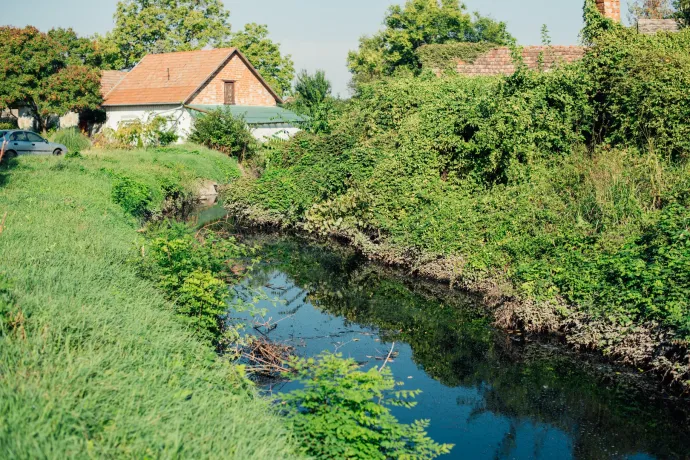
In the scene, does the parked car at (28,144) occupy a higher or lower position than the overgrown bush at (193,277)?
higher

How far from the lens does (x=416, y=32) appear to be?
60.0 metres

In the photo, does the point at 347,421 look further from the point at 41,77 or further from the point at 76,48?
the point at 76,48

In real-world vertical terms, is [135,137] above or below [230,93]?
below

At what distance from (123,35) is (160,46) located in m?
3.24

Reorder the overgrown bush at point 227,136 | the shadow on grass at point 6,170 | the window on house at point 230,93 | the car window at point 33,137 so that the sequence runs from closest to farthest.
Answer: the shadow on grass at point 6,170 < the car window at point 33,137 < the overgrown bush at point 227,136 < the window on house at point 230,93

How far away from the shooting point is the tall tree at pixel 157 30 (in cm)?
5762

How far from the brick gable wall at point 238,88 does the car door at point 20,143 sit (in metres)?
12.8

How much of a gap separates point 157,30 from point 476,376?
181 ft

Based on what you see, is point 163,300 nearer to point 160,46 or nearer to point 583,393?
point 583,393

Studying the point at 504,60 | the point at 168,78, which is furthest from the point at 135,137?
the point at 504,60

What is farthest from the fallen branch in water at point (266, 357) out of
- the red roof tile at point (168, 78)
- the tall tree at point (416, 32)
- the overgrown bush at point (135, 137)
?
the tall tree at point (416, 32)

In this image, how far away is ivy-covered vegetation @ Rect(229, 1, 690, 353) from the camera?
10.7 metres

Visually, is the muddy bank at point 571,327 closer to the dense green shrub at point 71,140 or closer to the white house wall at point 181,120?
the dense green shrub at point 71,140

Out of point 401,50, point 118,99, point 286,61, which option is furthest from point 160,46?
point 401,50
